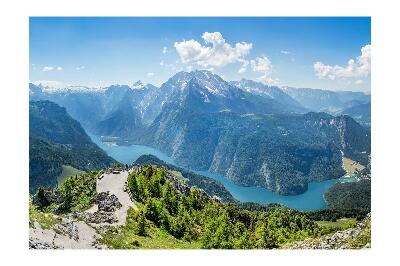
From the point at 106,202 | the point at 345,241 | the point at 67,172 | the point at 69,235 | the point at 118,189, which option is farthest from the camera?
the point at 67,172

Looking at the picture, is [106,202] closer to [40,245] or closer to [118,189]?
[118,189]

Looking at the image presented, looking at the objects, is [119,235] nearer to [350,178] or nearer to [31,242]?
[31,242]

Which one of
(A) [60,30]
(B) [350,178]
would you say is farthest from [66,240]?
(B) [350,178]

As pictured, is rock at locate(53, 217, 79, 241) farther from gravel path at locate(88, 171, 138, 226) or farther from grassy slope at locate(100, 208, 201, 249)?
gravel path at locate(88, 171, 138, 226)

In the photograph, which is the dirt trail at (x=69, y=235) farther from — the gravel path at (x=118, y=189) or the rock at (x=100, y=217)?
the gravel path at (x=118, y=189)

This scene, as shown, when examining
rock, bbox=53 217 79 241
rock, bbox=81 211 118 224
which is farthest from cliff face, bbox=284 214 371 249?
rock, bbox=53 217 79 241

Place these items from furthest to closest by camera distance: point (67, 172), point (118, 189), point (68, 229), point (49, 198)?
point (67, 172), point (118, 189), point (49, 198), point (68, 229)

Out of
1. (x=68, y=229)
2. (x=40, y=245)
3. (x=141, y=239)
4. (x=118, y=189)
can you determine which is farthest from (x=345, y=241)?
(x=118, y=189)
